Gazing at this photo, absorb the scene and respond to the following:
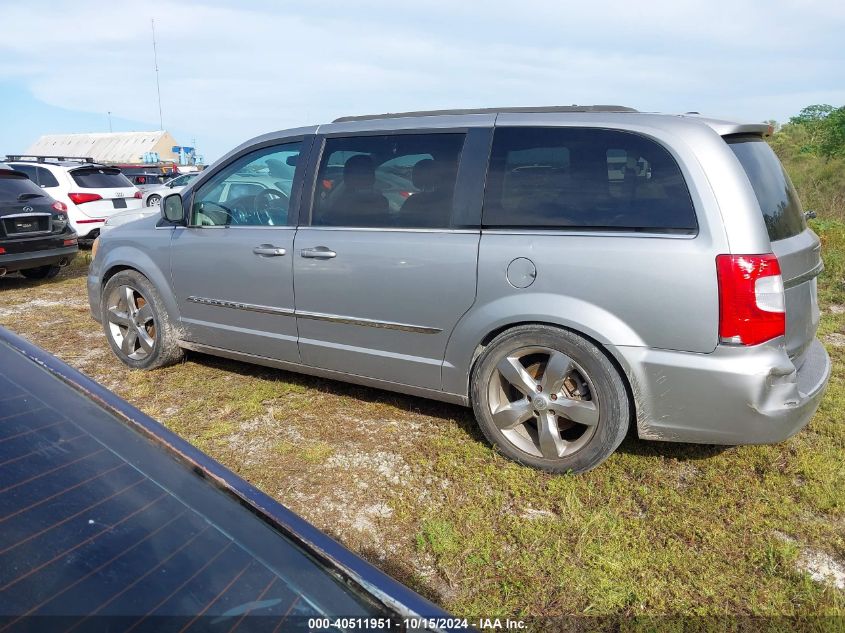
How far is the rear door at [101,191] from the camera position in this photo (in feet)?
34.3

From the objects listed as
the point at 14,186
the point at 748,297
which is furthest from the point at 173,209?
the point at 14,186

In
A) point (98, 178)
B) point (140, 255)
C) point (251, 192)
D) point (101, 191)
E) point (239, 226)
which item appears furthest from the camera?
point (98, 178)

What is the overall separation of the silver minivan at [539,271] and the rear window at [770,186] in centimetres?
2

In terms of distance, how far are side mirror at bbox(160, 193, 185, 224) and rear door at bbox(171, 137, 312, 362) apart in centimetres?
7

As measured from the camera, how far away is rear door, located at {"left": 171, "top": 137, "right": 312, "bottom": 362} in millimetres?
3859

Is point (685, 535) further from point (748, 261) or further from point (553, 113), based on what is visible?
point (553, 113)

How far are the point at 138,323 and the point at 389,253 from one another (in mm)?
2410

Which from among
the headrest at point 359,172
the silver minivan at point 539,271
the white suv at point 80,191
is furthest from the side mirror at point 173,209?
the white suv at point 80,191

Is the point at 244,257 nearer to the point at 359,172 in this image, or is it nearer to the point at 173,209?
the point at 173,209

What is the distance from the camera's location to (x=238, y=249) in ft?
13.1

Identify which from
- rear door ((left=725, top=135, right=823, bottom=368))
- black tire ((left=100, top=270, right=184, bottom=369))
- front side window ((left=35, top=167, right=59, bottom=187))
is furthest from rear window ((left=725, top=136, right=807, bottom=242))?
front side window ((left=35, top=167, right=59, bottom=187))

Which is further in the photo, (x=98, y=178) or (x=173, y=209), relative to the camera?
(x=98, y=178)

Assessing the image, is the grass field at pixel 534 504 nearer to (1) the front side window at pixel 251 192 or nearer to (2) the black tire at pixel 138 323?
(2) the black tire at pixel 138 323

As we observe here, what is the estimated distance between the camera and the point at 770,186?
2957 mm
